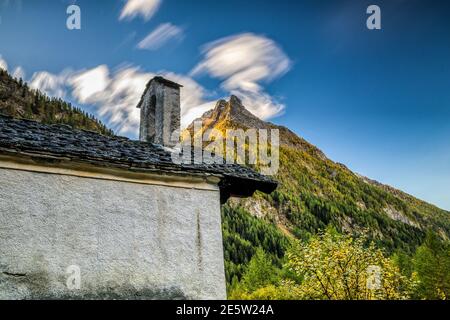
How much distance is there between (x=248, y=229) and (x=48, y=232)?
84717 millimetres

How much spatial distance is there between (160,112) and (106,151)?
351 cm

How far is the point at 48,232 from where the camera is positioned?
6.82 meters

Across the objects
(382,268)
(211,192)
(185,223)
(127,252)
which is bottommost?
(382,268)

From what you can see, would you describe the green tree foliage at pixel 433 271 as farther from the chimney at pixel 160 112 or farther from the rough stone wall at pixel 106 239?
the rough stone wall at pixel 106 239

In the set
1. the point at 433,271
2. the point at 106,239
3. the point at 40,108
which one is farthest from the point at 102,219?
the point at 40,108

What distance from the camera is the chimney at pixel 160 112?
1116 cm

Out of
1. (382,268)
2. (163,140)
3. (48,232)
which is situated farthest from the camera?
(382,268)

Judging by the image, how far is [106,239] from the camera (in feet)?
23.8

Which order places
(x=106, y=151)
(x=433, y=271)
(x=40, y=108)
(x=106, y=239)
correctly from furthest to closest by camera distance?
(x=40, y=108) < (x=433, y=271) < (x=106, y=151) < (x=106, y=239)

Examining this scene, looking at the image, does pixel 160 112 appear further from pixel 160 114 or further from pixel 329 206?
pixel 329 206

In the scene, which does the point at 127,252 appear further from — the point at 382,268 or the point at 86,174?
the point at 382,268

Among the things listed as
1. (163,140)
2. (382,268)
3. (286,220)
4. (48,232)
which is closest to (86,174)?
(48,232)

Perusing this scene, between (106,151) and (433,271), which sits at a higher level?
(106,151)
